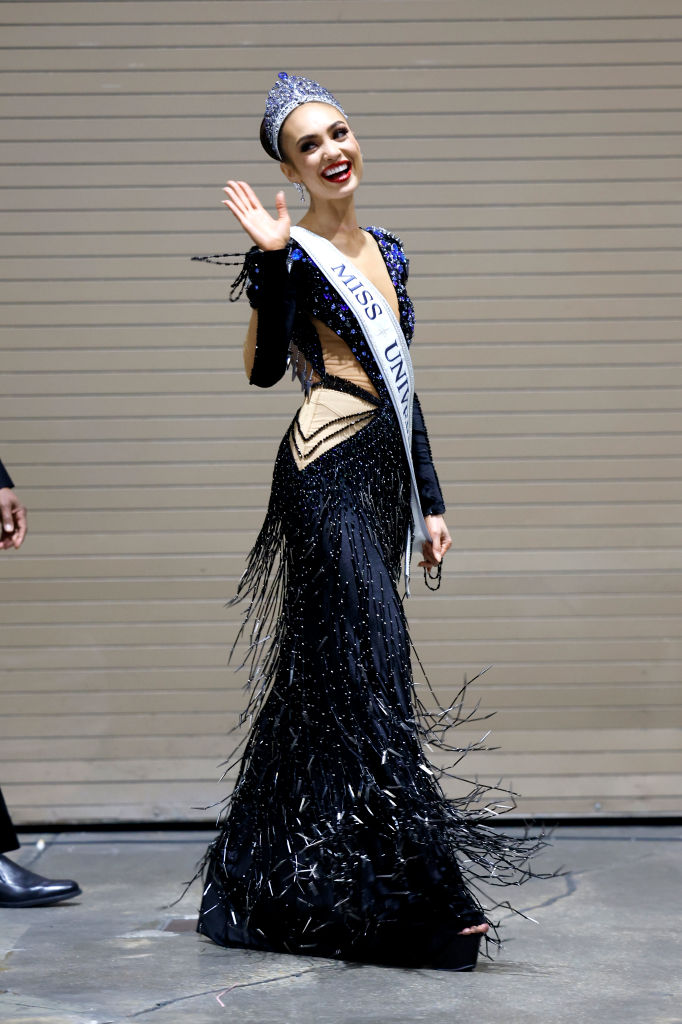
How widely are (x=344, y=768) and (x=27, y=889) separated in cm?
123

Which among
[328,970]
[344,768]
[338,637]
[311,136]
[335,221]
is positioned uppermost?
[311,136]

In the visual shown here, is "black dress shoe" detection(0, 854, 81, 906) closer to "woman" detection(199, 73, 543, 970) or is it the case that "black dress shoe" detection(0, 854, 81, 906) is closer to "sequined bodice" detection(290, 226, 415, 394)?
"woman" detection(199, 73, 543, 970)

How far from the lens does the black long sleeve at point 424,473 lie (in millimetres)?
3385

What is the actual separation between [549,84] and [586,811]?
105 inches

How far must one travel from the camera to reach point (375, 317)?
3.28m

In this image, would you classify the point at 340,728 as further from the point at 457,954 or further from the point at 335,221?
the point at 335,221

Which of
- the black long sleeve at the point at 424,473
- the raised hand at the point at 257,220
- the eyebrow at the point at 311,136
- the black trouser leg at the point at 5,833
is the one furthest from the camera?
the black trouser leg at the point at 5,833

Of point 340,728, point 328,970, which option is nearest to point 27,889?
point 328,970

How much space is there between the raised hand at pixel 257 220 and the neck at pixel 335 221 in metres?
0.26

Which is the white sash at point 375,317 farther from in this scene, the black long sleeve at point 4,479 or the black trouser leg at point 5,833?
the black trouser leg at point 5,833

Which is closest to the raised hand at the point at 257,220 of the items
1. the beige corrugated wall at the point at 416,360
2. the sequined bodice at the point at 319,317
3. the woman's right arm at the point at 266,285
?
the woman's right arm at the point at 266,285

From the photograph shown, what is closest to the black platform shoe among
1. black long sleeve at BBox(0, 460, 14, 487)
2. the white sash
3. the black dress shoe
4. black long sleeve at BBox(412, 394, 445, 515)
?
the white sash

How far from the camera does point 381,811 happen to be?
10.2ft

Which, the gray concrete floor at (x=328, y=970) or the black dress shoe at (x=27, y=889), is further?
the black dress shoe at (x=27, y=889)
